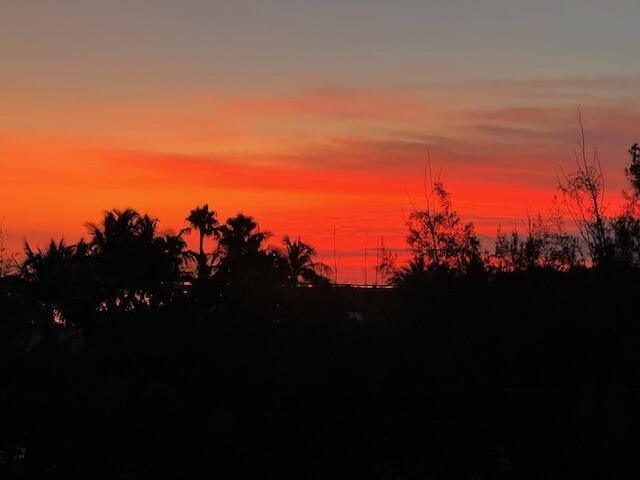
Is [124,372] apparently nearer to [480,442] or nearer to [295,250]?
[480,442]

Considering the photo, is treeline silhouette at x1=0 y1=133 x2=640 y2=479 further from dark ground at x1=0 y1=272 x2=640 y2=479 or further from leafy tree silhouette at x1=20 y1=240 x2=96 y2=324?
leafy tree silhouette at x1=20 y1=240 x2=96 y2=324

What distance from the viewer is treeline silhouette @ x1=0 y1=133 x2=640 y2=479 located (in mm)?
12055

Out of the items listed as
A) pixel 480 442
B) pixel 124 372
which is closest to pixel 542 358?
pixel 480 442

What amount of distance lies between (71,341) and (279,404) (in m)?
5.39

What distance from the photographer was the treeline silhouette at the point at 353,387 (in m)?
12.1

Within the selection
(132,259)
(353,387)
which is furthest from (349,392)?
(132,259)

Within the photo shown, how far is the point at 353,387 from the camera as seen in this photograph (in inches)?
504

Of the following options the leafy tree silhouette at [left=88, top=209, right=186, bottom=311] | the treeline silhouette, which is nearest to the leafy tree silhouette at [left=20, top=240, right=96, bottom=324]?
the leafy tree silhouette at [left=88, top=209, right=186, bottom=311]

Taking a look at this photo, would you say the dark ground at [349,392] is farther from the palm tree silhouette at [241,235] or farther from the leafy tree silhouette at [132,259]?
the palm tree silhouette at [241,235]

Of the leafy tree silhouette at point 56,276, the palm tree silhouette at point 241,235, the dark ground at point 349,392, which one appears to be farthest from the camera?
the palm tree silhouette at point 241,235

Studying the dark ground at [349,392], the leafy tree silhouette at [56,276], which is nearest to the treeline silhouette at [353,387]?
the dark ground at [349,392]

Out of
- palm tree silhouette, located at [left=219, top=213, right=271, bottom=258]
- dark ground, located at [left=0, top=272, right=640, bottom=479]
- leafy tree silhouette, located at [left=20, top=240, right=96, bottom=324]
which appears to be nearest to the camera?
dark ground, located at [left=0, top=272, right=640, bottom=479]

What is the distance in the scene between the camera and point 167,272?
41.2m

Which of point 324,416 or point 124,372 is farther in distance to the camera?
point 124,372
